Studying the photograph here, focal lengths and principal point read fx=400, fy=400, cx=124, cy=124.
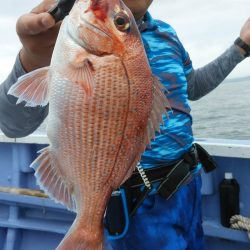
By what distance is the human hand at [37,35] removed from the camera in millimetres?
1356

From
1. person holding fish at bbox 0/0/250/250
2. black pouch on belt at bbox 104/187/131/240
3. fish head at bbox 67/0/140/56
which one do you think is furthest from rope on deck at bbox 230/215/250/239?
fish head at bbox 67/0/140/56

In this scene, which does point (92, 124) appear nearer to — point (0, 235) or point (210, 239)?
point (210, 239)

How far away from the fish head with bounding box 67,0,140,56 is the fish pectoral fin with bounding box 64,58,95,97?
63 mm

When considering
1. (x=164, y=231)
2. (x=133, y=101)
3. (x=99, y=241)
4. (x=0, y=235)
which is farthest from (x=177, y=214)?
(x=0, y=235)

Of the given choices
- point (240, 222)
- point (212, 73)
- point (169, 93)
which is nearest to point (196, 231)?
point (240, 222)

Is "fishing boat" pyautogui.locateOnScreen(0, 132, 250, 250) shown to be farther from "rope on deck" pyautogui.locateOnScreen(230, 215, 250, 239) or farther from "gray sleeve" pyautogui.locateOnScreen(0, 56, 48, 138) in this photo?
"gray sleeve" pyautogui.locateOnScreen(0, 56, 48, 138)

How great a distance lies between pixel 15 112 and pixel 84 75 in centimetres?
50

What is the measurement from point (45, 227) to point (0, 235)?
44 cm

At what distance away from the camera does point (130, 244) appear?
2.03 meters

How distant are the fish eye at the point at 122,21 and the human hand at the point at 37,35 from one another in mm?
218

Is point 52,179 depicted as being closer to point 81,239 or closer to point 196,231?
point 81,239

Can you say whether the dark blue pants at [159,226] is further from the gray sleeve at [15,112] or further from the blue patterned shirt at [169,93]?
the gray sleeve at [15,112]

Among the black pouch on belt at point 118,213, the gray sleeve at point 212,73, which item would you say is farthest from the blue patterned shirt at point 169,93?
the gray sleeve at point 212,73

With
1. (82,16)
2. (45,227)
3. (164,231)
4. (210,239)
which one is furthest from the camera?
(45,227)
